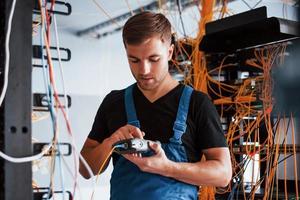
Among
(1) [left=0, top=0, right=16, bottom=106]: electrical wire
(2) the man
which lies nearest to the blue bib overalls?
(2) the man

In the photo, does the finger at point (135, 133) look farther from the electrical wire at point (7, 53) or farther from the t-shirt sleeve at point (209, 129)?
the electrical wire at point (7, 53)

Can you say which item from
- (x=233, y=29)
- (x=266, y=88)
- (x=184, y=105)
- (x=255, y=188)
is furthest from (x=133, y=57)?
(x=255, y=188)

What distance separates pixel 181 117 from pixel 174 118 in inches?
1.0

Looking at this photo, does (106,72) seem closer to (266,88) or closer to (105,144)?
(266,88)

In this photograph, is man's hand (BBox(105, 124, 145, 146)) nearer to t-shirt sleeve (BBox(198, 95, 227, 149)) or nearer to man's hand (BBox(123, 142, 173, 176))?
man's hand (BBox(123, 142, 173, 176))

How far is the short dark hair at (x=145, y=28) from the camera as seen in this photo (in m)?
1.03

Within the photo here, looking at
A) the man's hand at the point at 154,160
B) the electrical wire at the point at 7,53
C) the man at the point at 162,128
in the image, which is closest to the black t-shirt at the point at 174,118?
the man at the point at 162,128

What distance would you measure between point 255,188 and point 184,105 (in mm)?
573

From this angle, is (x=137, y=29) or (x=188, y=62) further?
(x=188, y=62)

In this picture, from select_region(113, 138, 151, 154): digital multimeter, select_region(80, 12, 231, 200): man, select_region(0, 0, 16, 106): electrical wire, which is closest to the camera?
select_region(0, 0, 16, 106): electrical wire

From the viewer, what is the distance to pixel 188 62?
5.37 feet

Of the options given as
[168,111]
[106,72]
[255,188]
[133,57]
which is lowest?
[255,188]

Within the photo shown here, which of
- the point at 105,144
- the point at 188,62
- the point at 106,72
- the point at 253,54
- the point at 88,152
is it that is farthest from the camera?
the point at 106,72

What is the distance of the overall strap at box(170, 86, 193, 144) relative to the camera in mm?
1016
